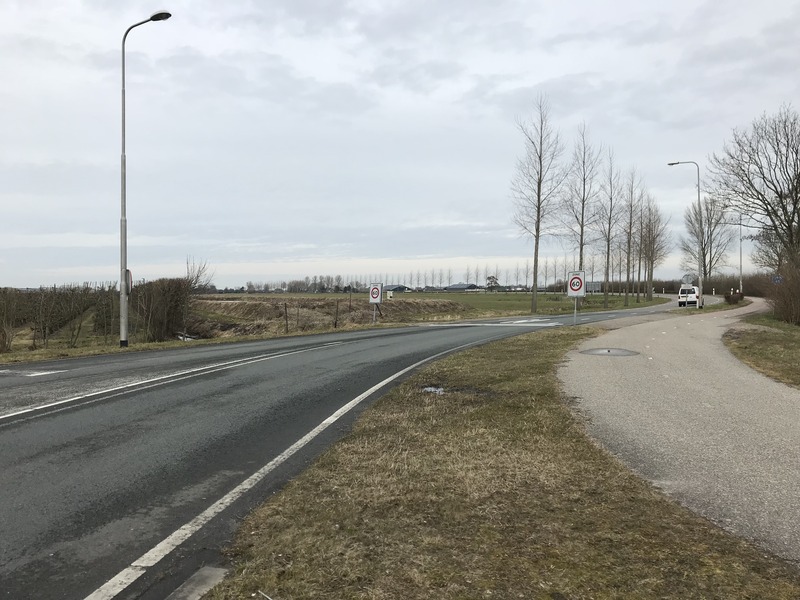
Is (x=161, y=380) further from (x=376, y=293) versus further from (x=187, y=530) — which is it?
(x=376, y=293)

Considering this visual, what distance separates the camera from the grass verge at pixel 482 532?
9.64ft

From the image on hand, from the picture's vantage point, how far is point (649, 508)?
4035 millimetres

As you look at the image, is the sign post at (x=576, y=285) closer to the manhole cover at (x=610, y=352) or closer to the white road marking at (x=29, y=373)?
the manhole cover at (x=610, y=352)

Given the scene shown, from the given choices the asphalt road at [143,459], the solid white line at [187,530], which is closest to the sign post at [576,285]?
the asphalt road at [143,459]

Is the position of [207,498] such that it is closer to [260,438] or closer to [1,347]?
[260,438]

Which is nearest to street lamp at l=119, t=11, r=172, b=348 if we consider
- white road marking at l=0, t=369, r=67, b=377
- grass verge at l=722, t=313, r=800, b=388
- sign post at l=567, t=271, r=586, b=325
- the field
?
the field

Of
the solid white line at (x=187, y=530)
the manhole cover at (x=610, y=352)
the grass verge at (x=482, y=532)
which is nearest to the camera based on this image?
the grass verge at (x=482, y=532)

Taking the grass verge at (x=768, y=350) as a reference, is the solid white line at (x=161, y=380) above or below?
below

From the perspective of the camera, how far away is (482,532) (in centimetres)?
360

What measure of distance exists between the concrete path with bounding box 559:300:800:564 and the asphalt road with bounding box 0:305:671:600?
334 cm

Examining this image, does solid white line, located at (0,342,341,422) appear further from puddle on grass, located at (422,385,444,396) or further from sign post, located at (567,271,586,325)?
sign post, located at (567,271,586,325)

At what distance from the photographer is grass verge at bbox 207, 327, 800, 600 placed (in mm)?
2939

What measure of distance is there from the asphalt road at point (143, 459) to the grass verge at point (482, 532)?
0.48 metres

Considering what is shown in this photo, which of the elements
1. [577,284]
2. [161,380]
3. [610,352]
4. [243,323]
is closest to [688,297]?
[577,284]
